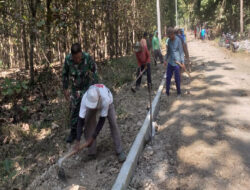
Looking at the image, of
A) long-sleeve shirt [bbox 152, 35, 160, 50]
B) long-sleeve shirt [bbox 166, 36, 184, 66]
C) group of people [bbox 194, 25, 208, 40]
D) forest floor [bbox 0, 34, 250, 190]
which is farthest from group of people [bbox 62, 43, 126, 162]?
group of people [bbox 194, 25, 208, 40]

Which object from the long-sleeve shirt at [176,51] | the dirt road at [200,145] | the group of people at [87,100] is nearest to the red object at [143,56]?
the long-sleeve shirt at [176,51]

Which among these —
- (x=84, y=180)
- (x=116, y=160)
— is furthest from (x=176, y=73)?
(x=84, y=180)

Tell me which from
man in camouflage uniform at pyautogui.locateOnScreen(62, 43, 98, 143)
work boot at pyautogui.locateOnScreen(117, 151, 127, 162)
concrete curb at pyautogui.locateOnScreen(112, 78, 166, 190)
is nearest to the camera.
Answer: concrete curb at pyautogui.locateOnScreen(112, 78, 166, 190)

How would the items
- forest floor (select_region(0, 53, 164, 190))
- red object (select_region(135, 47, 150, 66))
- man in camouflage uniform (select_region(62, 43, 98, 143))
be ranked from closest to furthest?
A: forest floor (select_region(0, 53, 164, 190)) → man in camouflage uniform (select_region(62, 43, 98, 143)) → red object (select_region(135, 47, 150, 66))

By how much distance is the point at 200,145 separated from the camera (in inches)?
160

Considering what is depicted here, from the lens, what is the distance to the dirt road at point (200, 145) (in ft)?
10.5

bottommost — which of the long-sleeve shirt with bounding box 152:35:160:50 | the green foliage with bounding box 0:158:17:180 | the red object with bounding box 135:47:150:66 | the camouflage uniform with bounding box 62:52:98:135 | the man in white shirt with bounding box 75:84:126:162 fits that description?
the green foliage with bounding box 0:158:17:180

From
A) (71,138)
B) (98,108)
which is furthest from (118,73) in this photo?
(98,108)

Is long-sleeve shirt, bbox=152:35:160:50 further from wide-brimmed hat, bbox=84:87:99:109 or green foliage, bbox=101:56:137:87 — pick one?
wide-brimmed hat, bbox=84:87:99:109

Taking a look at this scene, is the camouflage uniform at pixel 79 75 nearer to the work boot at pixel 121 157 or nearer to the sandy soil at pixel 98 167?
the sandy soil at pixel 98 167

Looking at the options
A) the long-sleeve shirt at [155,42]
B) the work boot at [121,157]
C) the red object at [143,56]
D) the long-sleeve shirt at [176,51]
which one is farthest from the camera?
the long-sleeve shirt at [155,42]

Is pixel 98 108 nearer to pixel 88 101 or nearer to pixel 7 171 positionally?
pixel 88 101

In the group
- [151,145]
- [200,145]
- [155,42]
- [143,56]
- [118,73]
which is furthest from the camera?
[155,42]

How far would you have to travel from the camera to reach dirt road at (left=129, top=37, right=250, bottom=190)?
3.21 m
